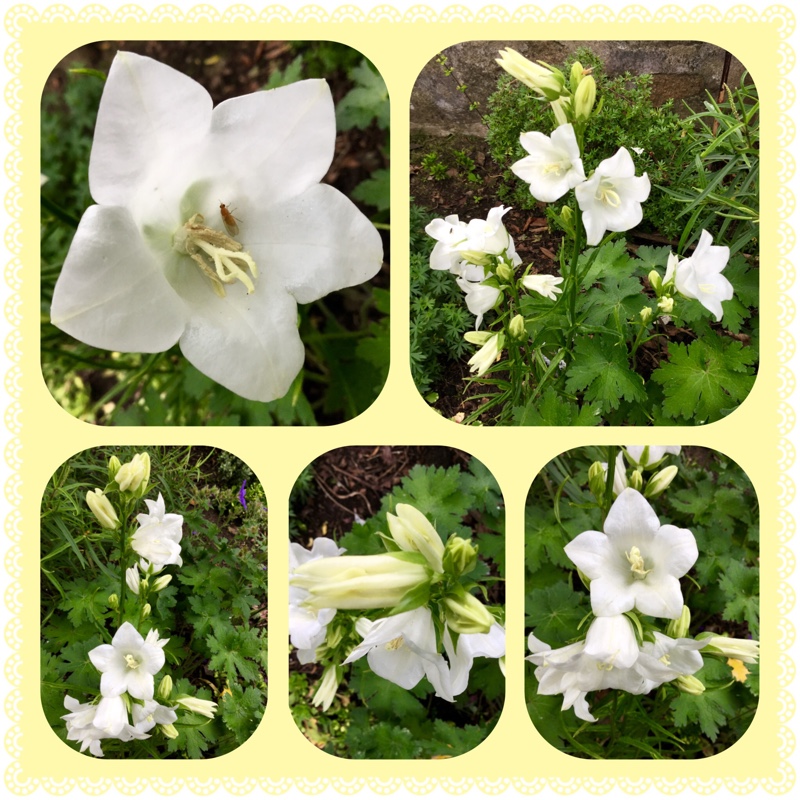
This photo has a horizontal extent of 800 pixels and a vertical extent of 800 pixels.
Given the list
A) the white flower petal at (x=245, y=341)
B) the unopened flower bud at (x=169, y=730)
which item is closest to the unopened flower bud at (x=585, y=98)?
the white flower petal at (x=245, y=341)

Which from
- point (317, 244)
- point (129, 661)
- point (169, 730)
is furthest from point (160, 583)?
point (317, 244)

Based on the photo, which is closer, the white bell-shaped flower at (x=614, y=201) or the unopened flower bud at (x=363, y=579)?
the unopened flower bud at (x=363, y=579)

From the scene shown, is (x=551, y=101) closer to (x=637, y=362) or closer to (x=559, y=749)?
(x=637, y=362)

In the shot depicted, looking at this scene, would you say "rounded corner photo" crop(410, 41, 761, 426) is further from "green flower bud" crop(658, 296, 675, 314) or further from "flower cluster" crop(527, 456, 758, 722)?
"flower cluster" crop(527, 456, 758, 722)

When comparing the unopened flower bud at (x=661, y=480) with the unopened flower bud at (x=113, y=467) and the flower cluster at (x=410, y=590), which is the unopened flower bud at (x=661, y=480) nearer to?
the flower cluster at (x=410, y=590)

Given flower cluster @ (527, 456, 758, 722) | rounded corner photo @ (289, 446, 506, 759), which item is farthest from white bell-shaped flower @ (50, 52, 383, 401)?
flower cluster @ (527, 456, 758, 722)
